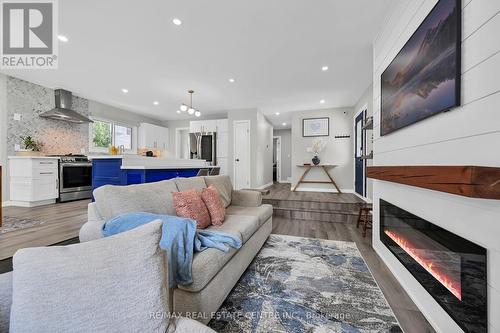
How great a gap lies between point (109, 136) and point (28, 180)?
2320 millimetres

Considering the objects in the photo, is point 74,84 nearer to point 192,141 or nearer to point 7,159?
point 7,159

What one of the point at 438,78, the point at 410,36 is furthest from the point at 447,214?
the point at 410,36

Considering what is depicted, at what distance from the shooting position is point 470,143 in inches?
42.2

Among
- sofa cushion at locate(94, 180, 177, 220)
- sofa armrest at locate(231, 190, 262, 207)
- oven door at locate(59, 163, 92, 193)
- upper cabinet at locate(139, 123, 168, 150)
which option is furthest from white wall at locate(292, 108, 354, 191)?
oven door at locate(59, 163, 92, 193)

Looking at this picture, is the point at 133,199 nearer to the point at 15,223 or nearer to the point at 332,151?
the point at 15,223

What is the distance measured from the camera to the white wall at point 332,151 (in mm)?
5613

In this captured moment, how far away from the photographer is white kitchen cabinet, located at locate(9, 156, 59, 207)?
3.97 m

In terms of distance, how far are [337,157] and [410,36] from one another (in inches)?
167

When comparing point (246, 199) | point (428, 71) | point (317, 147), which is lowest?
point (246, 199)

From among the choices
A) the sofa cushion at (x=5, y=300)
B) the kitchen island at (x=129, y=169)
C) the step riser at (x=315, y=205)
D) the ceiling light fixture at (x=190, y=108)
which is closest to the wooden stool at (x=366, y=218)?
the step riser at (x=315, y=205)

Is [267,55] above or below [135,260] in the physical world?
above

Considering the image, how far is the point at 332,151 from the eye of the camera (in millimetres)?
5758

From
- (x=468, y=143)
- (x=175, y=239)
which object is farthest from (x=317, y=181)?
(x=175, y=239)

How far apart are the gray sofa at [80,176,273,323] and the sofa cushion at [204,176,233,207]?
1.08 ft
